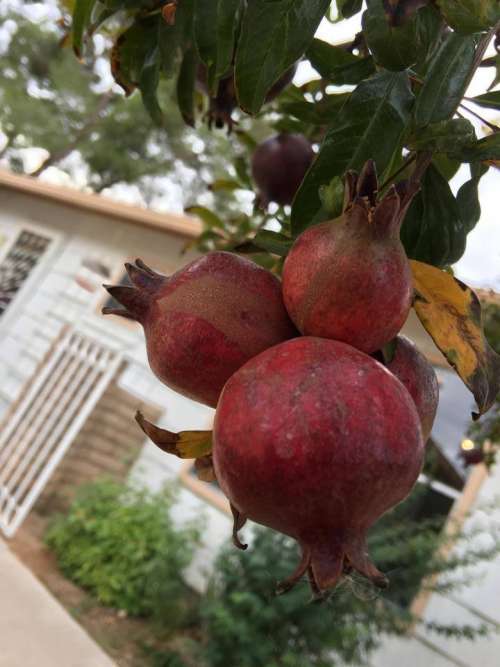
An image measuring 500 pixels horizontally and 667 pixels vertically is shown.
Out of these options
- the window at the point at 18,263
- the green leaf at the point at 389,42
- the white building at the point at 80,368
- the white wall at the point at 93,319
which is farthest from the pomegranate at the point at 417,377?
the window at the point at 18,263

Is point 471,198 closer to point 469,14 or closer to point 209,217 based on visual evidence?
point 469,14

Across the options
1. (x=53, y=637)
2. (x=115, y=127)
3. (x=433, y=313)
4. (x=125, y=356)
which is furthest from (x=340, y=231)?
(x=115, y=127)

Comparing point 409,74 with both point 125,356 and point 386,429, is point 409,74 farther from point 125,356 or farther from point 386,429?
point 125,356

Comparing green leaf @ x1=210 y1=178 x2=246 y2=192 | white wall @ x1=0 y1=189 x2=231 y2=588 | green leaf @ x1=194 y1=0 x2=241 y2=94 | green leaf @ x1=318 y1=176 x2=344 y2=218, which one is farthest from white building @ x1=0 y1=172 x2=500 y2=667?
green leaf @ x1=318 y1=176 x2=344 y2=218

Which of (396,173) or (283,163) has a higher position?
(396,173)

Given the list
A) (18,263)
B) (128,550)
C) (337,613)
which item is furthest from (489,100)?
(18,263)

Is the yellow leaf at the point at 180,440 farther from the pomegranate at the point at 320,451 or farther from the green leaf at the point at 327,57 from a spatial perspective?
the green leaf at the point at 327,57

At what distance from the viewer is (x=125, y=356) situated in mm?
5387

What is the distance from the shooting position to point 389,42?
1.93ft

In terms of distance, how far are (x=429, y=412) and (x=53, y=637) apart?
3.24 m

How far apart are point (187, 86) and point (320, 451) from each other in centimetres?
78

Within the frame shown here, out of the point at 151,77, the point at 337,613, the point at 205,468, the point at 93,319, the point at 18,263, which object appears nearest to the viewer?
the point at 205,468

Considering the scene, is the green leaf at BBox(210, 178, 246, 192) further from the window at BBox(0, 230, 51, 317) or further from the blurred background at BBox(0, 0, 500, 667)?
the window at BBox(0, 230, 51, 317)

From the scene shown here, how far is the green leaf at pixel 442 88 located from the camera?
595 mm
